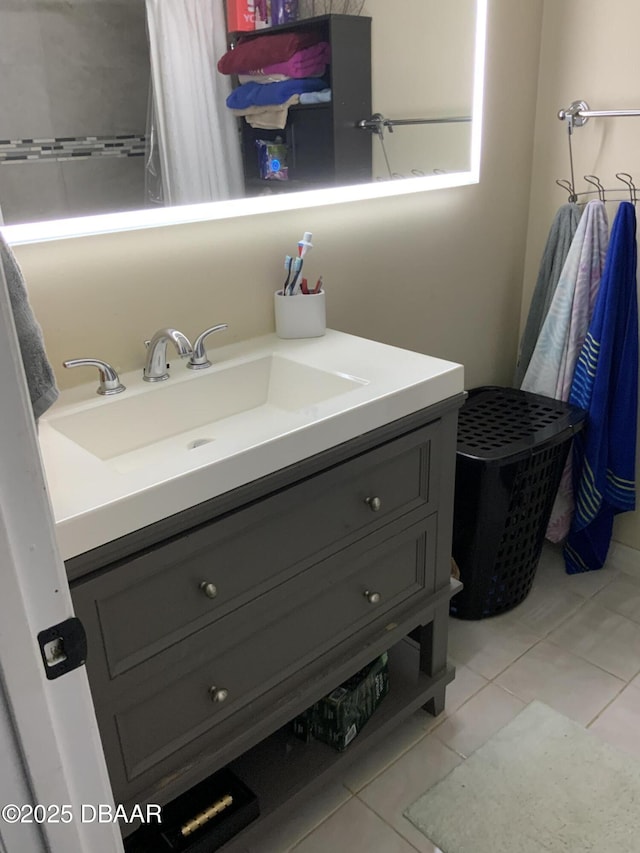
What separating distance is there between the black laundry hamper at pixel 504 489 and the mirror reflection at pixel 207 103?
677mm

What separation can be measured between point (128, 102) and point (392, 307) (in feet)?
2.69

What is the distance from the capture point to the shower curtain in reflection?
1.33m

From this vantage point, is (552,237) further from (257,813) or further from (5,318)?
(5,318)

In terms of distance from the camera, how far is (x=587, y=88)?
1.88 m

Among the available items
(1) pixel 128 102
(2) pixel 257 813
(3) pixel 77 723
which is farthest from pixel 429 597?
(1) pixel 128 102

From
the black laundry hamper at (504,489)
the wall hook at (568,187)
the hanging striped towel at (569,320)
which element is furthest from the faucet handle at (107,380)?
the wall hook at (568,187)

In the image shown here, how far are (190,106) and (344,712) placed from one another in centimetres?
123

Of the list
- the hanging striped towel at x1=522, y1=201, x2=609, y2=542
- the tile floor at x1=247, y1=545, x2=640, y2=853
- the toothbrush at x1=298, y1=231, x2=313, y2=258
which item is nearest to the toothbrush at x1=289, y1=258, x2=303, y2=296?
the toothbrush at x1=298, y1=231, x2=313, y2=258

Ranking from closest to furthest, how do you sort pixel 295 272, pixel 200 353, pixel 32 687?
pixel 32 687, pixel 200 353, pixel 295 272

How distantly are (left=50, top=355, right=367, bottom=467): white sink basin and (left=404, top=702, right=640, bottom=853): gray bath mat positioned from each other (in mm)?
870

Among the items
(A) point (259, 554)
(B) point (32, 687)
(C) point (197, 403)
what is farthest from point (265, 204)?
(B) point (32, 687)

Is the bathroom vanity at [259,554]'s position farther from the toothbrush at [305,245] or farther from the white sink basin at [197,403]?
the toothbrush at [305,245]

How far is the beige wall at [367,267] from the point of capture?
1323 mm

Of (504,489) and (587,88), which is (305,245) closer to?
(504,489)
